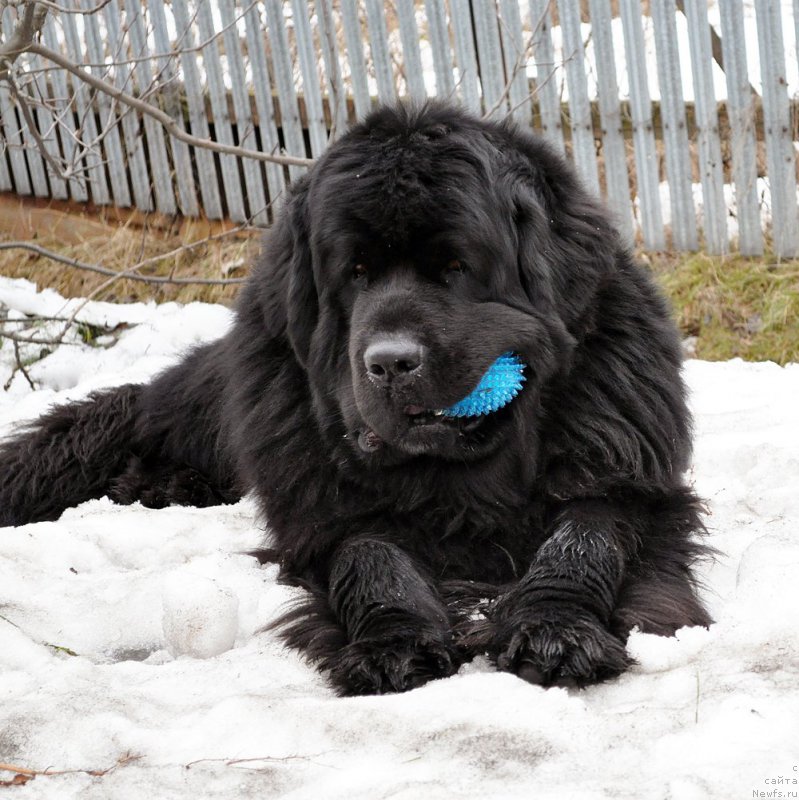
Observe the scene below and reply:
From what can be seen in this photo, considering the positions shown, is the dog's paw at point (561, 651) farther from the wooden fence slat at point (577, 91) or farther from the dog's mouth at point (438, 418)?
the wooden fence slat at point (577, 91)

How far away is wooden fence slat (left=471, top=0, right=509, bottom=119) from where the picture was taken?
20.4ft

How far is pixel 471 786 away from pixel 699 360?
3.72 meters

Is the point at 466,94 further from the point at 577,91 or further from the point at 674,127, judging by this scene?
the point at 674,127

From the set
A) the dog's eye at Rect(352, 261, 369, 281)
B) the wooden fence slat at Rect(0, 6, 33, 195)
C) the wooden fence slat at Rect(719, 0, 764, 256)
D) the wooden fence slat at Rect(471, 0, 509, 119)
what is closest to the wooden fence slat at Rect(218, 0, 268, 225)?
the wooden fence slat at Rect(471, 0, 509, 119)

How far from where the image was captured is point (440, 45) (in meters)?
6.32

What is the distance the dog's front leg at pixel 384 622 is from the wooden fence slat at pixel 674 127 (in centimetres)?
377

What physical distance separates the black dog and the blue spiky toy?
0.03 meters

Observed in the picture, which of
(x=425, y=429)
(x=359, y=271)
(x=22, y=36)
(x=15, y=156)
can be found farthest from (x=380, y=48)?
(x=425, y=429)

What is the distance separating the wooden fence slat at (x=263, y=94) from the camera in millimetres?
6750

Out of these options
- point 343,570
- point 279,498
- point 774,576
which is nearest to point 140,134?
point 279,498

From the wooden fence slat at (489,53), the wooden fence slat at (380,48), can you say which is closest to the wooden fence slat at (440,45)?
the wooden fence slat at (489,53)

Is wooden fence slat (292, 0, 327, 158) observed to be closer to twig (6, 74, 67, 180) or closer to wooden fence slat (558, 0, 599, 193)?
wooden fence slat (558, 0, 599, 193)

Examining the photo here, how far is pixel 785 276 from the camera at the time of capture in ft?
18.4

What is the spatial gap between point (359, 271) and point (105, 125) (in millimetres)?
4801
